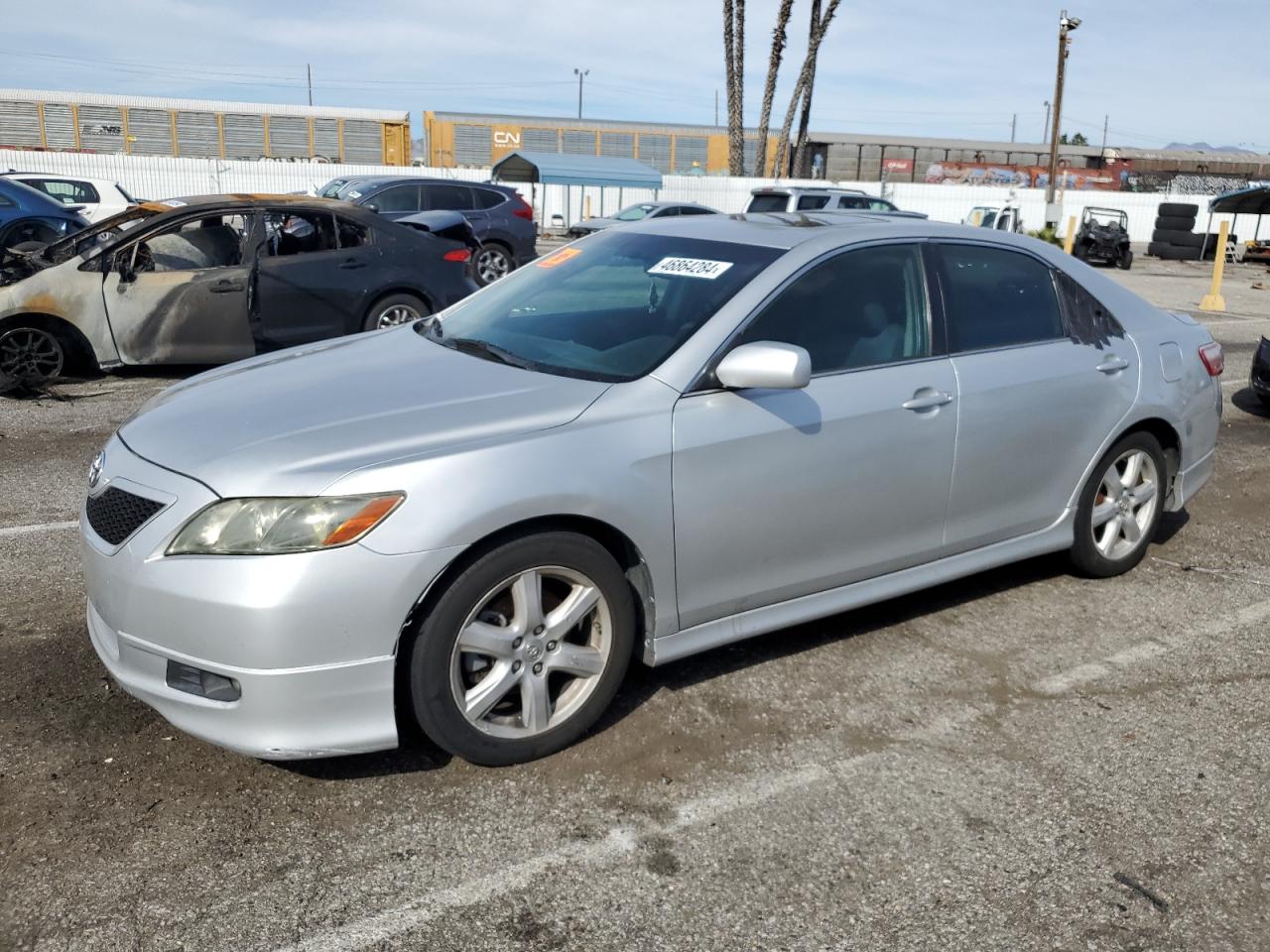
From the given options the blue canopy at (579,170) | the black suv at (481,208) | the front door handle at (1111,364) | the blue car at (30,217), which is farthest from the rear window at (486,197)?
the front door handle at (1111,364)

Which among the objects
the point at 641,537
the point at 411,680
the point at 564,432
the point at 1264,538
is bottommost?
the point at 1264,538

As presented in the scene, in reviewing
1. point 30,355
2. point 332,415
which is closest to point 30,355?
point 30,355

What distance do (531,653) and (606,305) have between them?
140cm

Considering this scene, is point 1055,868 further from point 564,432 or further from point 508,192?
point 508,192

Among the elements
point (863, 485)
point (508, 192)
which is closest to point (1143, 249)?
point (508, 192)

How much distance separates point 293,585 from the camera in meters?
2.86

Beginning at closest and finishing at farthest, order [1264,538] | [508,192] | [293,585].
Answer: [293,585] → [1264,538] → [508,192]

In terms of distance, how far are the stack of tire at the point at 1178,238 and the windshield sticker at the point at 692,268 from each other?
34740 millimetres

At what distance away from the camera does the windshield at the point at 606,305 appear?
146 inches

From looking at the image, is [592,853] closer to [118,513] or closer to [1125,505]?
[118,513]

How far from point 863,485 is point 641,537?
0.93 meters

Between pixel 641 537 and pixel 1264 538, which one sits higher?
pixel 641 537

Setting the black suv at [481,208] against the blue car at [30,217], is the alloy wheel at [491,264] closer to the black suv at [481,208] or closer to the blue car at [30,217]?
the black suv at [481,208]

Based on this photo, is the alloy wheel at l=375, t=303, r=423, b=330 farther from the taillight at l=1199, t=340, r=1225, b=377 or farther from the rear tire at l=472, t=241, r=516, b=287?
the rear tire at l=472, t=241, r=516, b=287
